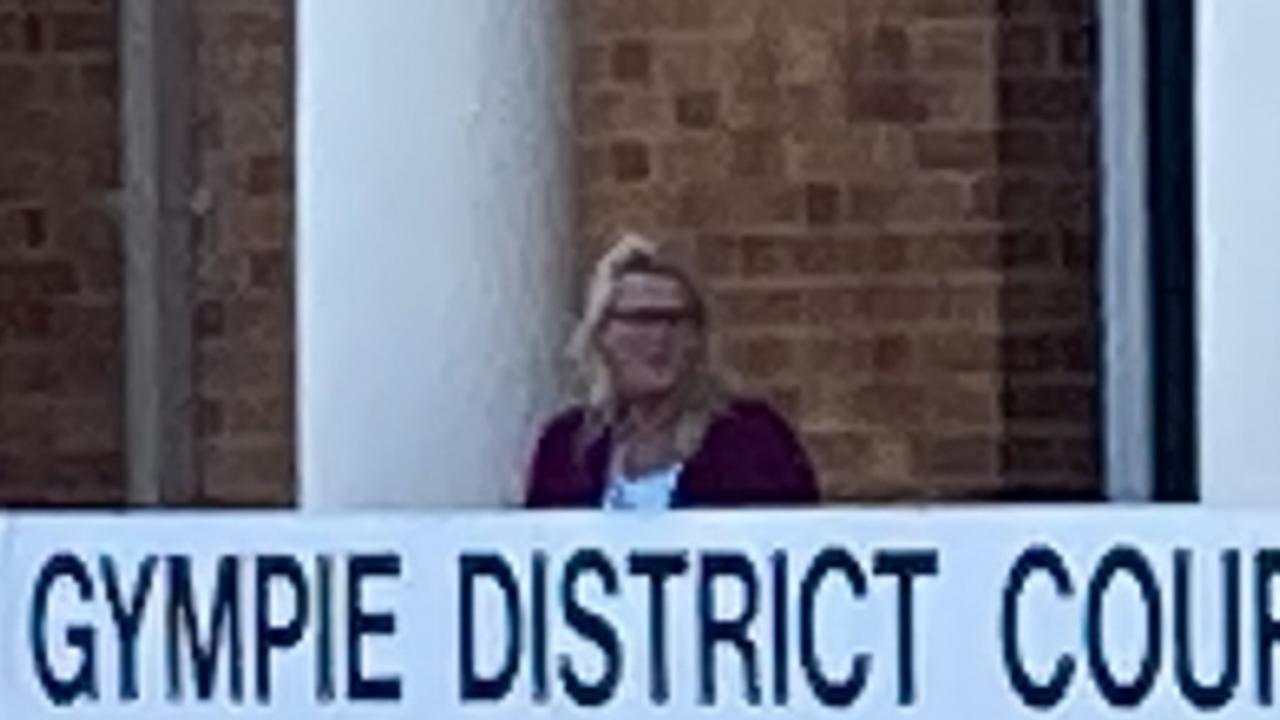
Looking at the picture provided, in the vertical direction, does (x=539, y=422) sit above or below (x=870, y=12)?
below

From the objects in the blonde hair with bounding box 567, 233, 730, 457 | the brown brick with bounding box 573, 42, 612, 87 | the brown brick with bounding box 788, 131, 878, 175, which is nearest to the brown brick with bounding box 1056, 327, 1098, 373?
the brown brick with bounding box 788, 131, 878, 175

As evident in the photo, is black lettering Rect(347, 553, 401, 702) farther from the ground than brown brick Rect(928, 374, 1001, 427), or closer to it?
closer to it

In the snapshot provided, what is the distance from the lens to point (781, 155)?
11.9 m

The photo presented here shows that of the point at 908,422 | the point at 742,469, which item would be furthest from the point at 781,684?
the point at 908,422

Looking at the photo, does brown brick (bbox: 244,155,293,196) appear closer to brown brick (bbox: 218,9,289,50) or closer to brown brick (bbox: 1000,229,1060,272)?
brown brick (bbox: 218,9,289,50)

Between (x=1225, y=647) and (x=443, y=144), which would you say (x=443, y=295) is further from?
(x=1225, y=647)

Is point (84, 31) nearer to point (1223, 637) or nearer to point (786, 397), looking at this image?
point (786, 397)

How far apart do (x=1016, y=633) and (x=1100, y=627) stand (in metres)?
0.13

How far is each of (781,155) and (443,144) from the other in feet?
10.3

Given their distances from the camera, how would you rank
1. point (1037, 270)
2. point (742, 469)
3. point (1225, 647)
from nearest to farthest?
point (1225, 647) → point (742, 469) → point (1037, 270)

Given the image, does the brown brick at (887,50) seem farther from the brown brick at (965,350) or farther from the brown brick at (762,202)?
the brown brick at (965,350)

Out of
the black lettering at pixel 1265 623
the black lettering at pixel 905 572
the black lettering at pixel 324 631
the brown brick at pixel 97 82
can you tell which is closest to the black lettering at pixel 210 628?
the black lettering at pixel 324 631

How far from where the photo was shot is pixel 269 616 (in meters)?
7.66

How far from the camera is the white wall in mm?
8438
